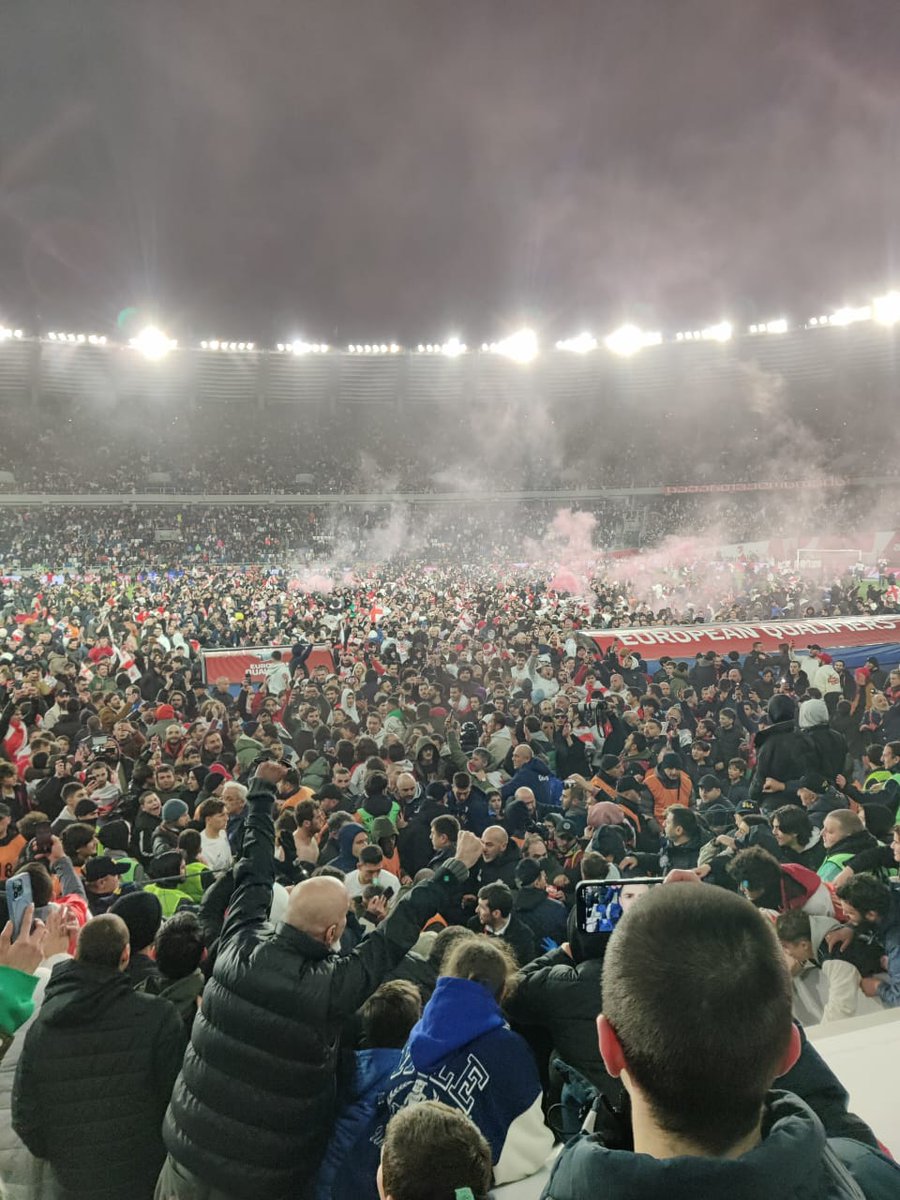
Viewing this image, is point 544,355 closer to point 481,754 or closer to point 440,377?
point 440,377

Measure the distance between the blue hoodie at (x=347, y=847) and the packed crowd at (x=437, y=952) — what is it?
0.11 ft

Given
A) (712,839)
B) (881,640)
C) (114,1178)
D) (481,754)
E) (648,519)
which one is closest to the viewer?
(114,1178)

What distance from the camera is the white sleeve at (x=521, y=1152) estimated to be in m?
2.02

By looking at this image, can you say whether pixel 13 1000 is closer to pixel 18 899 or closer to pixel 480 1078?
pixel 18 899

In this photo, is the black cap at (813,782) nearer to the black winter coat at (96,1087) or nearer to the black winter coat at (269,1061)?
the black winter coat at (269,1061)

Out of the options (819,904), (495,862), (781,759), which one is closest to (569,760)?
(781,759)

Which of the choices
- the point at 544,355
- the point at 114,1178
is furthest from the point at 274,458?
the point at 114,1178

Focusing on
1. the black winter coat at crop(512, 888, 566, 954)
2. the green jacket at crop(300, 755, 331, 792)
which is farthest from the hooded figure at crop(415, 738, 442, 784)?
the black winter coat at crop(512, 888, 566, 954)

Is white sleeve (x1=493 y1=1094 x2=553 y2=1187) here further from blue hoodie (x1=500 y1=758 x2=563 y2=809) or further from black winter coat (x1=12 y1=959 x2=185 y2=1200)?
blue hoodie (x1=500 y1=758 x2=563 y2=809)

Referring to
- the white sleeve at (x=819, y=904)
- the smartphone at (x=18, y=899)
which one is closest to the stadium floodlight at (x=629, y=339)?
the white sleeve at (x=819, y=904)

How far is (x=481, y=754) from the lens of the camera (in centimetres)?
713

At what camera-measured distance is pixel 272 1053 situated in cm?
209

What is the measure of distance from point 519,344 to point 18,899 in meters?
40.6

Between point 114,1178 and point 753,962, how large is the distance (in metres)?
2.21
